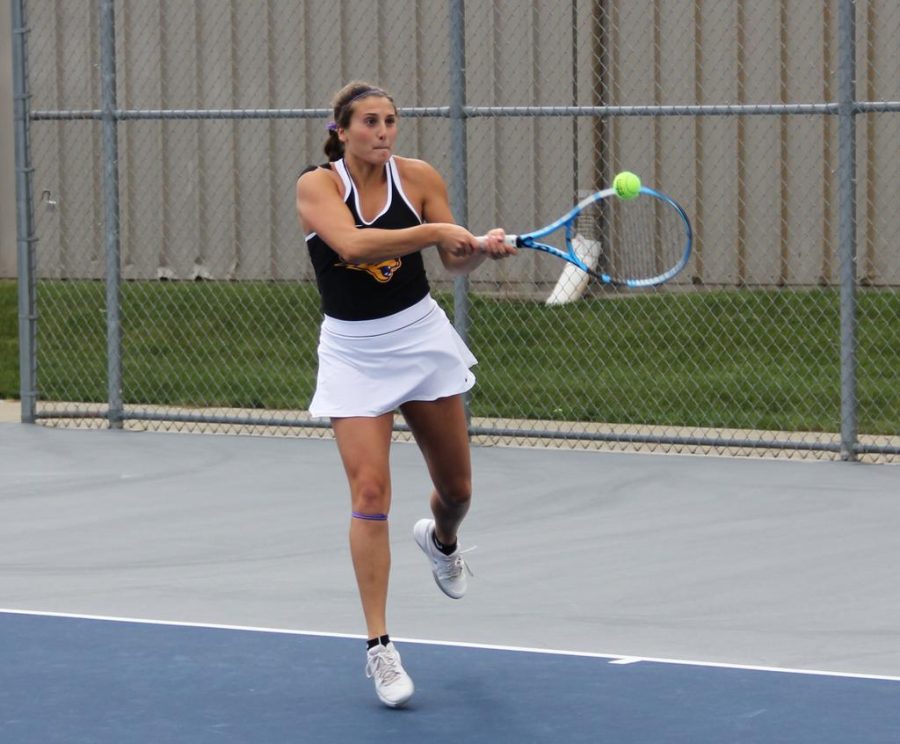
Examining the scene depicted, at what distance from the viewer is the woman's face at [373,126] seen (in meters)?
5.94

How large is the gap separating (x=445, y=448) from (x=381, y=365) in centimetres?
38

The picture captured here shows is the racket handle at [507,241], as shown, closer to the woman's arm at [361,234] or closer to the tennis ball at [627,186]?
the woman's arm at [361,234]

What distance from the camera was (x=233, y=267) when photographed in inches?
683

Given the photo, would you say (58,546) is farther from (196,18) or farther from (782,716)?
(196,18)

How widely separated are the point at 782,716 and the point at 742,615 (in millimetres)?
1452

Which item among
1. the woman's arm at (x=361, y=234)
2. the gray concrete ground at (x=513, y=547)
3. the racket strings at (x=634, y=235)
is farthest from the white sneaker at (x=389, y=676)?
the racket strings at (x=634, y=235)

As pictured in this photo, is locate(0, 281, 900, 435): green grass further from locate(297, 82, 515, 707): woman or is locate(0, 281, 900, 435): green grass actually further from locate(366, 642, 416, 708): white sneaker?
locate(366, 642, 416, 708): white sneaker

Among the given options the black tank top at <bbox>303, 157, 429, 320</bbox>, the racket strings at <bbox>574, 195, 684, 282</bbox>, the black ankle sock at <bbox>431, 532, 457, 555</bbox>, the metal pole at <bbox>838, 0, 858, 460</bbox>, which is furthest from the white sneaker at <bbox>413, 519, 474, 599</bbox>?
the metal pole at <bbox>838, 0, 858, 460</bbox>

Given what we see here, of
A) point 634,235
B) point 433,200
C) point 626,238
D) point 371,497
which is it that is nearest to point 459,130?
point 626,238

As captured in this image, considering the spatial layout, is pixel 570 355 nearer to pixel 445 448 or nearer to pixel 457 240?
pixel 445 448

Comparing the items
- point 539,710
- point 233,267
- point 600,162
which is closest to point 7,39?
point 233,267

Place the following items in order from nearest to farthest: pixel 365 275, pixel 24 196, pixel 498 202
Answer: pixel 365 275
pixel 24 196
pixel 498 202

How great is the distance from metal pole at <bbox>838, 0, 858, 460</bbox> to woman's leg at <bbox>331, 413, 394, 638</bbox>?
469cm

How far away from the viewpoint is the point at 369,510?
5848 mm
